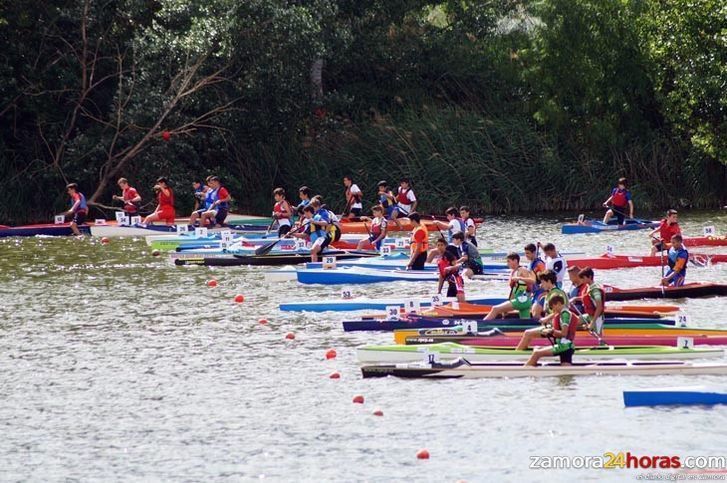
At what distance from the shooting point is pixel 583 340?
17906mm

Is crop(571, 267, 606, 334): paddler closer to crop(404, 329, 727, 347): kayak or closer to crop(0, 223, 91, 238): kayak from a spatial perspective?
crop(404, 329, 727, 347): kayak

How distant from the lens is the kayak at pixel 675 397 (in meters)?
15.3

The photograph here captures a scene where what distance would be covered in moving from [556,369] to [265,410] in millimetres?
3839

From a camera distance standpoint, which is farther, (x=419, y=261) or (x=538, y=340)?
(x=419, y=261)

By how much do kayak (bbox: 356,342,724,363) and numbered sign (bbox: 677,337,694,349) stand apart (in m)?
0.05

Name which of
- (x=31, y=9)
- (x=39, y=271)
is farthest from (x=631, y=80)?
(x=39, y=271)

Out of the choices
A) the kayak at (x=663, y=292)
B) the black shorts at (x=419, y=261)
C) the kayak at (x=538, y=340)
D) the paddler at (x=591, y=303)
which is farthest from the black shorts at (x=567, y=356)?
the black shorts at (x=419, y=261)

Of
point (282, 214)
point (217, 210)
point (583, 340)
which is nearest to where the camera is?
point (583, 340)

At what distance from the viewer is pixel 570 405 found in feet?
51.4

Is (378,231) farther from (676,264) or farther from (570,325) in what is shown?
(570,325)

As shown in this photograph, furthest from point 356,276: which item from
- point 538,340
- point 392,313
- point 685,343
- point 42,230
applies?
point 42,230

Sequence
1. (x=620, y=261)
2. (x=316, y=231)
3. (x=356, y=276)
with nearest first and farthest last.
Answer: (x=356, y=276)
(x=620, y=261)
(x=316, y=231)

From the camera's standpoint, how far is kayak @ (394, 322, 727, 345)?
18.6 meters

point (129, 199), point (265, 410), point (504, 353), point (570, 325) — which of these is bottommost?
point (265, 410)
